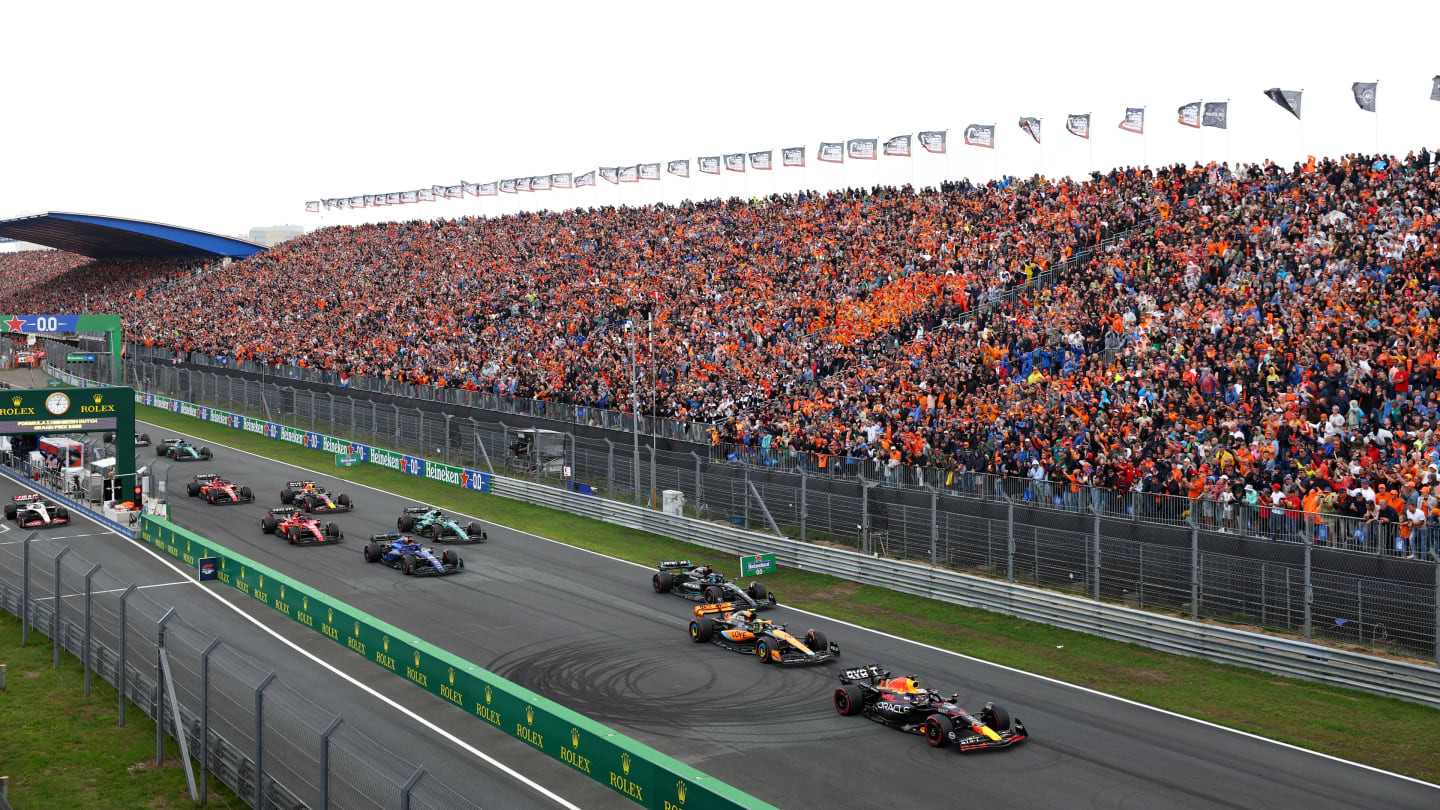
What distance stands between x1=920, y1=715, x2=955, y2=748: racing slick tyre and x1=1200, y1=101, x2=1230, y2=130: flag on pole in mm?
32071

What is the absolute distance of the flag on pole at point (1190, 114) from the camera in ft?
138

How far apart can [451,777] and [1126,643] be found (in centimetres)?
1235

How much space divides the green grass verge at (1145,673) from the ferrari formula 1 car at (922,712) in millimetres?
3411

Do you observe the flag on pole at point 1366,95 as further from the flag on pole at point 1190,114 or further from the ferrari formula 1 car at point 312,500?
the ferrari formula 1 car at point 312,500

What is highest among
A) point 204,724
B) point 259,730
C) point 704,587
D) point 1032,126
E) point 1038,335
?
point 1032,126

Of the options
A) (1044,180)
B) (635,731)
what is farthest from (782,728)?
(1044,180)

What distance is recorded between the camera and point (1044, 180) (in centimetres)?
4372

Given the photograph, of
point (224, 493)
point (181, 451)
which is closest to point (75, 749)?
point (224, 493)

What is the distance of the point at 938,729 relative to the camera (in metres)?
15.8

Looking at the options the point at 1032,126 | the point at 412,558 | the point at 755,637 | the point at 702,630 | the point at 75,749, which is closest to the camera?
the point at 75,749

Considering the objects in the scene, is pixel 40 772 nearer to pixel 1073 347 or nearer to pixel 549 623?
pixel 549 623

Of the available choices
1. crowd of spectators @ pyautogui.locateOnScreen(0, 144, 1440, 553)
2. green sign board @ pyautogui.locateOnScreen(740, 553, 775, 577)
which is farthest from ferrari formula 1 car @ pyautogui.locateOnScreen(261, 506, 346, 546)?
green sign board @ pyautogui.locateOnScreen(740, 553, 775, 577)

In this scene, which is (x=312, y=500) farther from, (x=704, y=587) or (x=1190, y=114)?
(x=1190, y=114)

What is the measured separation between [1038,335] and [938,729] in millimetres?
17439
